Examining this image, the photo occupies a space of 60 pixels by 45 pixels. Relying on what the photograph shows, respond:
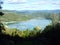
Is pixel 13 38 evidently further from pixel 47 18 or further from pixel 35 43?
pixel 47 18

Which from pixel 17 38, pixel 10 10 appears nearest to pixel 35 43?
pixel 17 38

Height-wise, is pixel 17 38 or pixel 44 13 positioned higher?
pixel 44 13

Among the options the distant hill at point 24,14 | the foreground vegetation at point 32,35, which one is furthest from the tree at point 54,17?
the foreground vegetation at point 32,35

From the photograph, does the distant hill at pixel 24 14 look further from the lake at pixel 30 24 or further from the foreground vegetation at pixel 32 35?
the foreground vegetation at pixel 32 35

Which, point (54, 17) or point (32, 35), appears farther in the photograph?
point (54, 17)

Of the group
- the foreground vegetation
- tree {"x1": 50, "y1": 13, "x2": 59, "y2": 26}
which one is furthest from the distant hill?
the foreground vegetation

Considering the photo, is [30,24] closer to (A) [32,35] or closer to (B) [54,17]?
(A) [32,35]

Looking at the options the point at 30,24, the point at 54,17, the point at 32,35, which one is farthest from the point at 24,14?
the point at 54,17

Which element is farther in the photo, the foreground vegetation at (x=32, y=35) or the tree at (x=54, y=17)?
the tree at (x=54, y=17)
